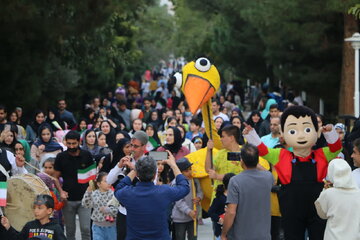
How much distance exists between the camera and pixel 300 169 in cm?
963

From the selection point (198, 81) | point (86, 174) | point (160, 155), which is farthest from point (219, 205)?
point (86, 174)

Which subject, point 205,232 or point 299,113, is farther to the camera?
point 205,232

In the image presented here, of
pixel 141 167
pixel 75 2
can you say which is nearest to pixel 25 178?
pixel 141 167

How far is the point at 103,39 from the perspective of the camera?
1113 inches

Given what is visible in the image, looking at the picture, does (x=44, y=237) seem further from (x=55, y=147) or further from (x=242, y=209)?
(x=55, y=147)

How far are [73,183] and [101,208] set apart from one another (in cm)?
85

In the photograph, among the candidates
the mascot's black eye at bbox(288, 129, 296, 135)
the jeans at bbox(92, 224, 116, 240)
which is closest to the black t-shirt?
the jeans at bbox(92, 224, 116, 240)

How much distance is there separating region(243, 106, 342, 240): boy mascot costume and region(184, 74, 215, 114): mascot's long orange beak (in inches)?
43.0

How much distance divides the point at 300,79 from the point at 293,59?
1.32 metres

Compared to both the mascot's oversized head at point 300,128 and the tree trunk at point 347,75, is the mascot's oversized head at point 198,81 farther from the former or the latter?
the tree trunk at point 347,75

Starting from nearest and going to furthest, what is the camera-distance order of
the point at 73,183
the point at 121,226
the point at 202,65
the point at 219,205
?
the point at 219,205 < the point at 121,226 < the point at 202,65 < the point at 73,183

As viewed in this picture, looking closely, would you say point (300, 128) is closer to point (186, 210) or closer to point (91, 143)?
point (186, 210)

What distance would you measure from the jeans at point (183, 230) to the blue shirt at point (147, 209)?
9.08 feet

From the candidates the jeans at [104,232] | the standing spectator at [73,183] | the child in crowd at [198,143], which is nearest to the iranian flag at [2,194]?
the jeans at [104,232]
